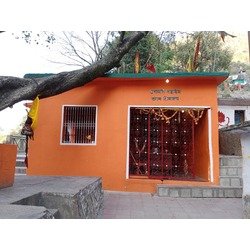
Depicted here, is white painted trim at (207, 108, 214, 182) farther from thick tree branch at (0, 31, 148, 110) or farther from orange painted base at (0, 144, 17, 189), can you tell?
orange painted base at (0, 144, 17, 189)

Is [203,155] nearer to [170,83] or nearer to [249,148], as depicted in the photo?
[170,83]

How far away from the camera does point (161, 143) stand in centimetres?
962

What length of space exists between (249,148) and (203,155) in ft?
15.1

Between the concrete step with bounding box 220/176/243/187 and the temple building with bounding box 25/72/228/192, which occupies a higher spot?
the temple building with bounding box 25/72/228/192

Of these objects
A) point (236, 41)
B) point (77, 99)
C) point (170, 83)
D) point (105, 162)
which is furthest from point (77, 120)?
point (236, 41)

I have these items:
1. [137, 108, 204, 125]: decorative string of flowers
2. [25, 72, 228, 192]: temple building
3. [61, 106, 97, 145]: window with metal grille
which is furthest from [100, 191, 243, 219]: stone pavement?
[137, 108, 204, 125]: decorative string of flowers

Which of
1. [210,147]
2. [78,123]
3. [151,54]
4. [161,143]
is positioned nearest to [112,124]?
[78,123]

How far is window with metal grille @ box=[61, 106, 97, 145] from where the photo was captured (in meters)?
8.85

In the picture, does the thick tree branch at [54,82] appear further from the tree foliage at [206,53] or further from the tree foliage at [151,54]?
the tree foliage at [206,53]

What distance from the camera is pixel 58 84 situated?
7531 mm

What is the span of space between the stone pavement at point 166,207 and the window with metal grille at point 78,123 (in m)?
2.00

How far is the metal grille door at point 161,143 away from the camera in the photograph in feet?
32.1

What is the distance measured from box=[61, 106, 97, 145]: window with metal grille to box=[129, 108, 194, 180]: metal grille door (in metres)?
1.59

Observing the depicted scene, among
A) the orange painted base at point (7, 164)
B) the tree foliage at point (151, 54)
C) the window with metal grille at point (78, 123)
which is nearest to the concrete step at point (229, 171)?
the window with metal grille at point (78, 123)
